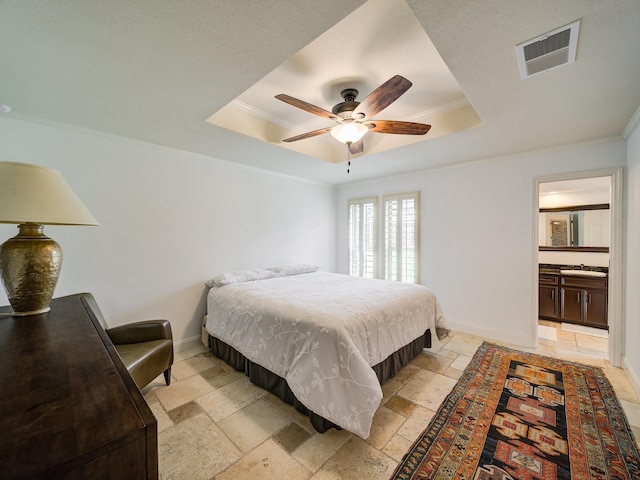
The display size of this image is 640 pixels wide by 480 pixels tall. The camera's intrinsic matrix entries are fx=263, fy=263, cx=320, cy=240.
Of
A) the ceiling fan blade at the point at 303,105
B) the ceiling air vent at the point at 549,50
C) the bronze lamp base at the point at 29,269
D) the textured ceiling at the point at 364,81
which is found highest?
the textured ceiling at the point at 364,81

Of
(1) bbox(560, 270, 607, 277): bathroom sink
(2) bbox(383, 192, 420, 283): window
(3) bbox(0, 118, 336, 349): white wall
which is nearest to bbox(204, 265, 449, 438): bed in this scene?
(3) bbox(0, 118, 336, 349): white wall

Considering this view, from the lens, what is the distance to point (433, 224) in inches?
159

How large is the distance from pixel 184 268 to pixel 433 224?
356cm

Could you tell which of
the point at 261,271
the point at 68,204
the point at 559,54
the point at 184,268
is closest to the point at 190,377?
the point at 184,268

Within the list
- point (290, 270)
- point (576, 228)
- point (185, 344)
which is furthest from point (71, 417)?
point (576, 228)

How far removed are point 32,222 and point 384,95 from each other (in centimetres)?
213

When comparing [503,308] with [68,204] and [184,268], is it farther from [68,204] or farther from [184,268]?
[68,204]

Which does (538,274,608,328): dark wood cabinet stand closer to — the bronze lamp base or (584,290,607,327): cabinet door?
(584,290,607,327): cabinet door

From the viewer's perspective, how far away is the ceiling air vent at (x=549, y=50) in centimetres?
139

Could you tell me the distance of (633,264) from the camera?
98.2 inches

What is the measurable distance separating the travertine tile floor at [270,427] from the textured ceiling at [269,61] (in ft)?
8.01

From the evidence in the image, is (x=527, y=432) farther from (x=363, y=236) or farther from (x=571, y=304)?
(x=363, y=236)

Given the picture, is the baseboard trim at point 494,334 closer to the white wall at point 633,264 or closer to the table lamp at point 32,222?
the white wall at point 633,264

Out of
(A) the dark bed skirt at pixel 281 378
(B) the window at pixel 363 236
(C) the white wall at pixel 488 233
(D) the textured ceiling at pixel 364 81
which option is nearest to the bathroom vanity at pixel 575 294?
(C) the white wall at pixel 488 233
